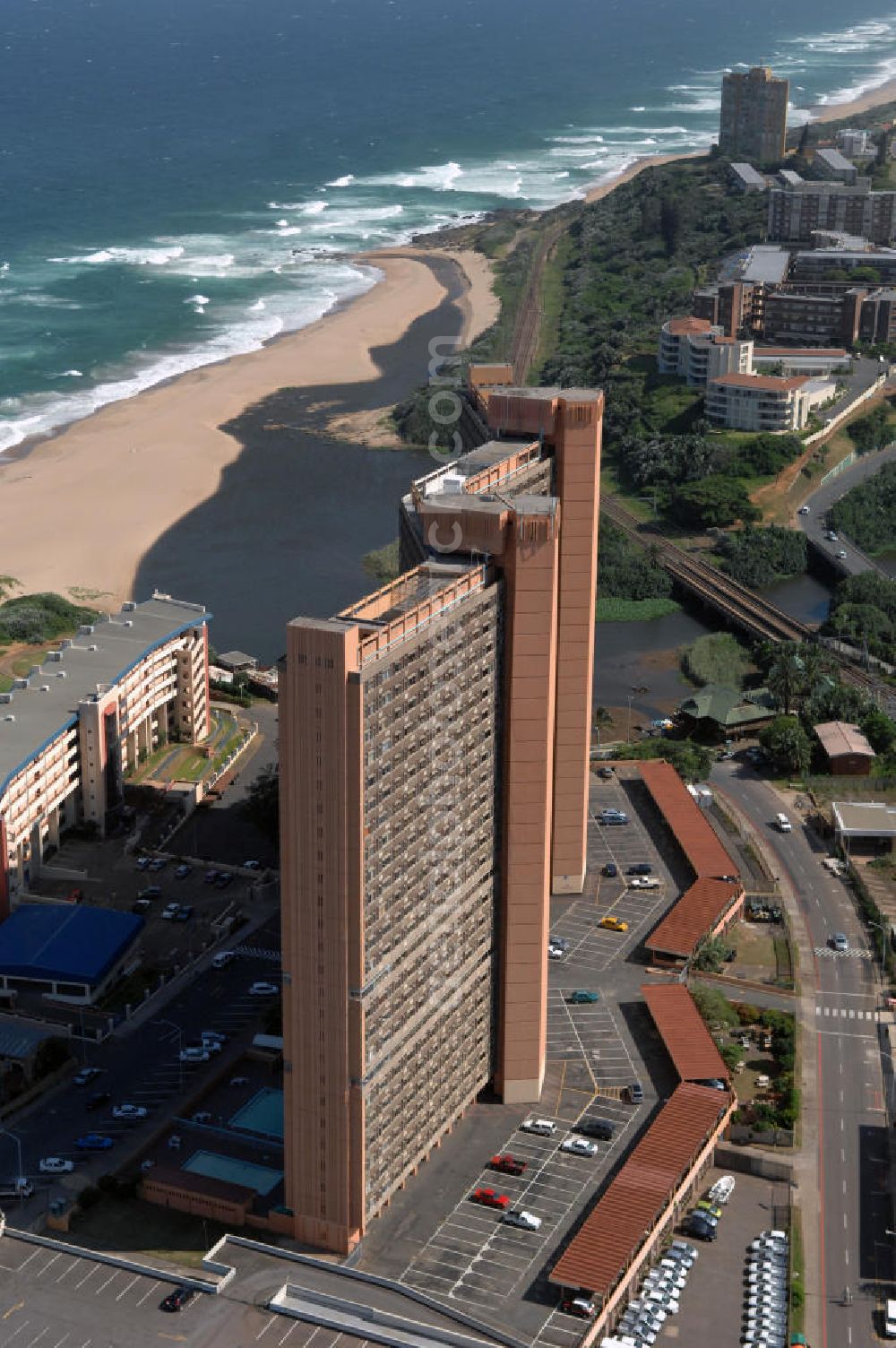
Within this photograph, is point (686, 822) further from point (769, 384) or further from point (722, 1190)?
point (769, 384)

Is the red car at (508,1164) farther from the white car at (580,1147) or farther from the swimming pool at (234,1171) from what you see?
the swimming pool at (234,1171)

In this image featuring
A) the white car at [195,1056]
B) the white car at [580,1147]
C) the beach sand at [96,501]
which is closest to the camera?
the white car at [580,1147]

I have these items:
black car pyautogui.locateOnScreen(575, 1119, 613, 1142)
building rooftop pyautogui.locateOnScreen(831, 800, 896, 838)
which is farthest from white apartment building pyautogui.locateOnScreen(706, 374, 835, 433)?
black car pyautogui.locateOnScreen(575, 1119, 613, 1142)

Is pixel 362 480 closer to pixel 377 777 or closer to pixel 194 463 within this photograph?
pixel 194 463

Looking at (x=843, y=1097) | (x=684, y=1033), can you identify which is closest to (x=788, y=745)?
(x=684, y=1033)

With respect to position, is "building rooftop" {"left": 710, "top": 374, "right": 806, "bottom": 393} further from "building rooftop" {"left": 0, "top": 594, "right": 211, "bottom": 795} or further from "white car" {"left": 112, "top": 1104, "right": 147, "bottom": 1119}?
"white car" {"left": 112, "top": 1104, "right": 147, "bottom": 1119}

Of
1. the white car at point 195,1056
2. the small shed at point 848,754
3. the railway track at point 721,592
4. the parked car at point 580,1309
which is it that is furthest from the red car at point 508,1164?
the railway track at point 721,592
